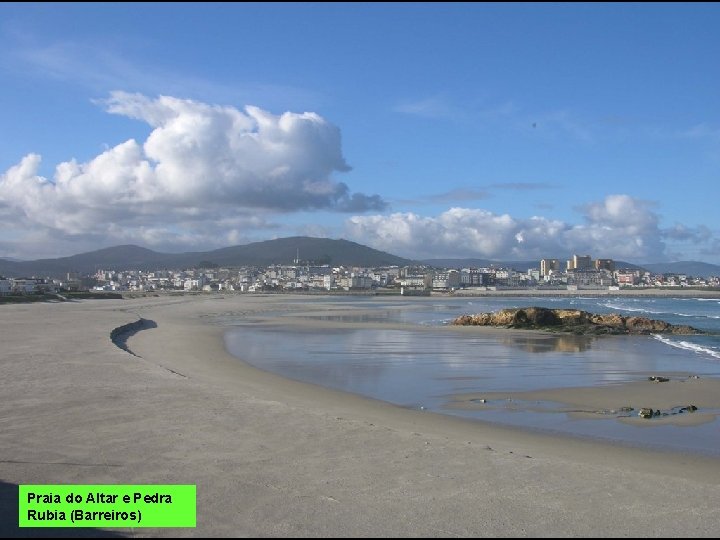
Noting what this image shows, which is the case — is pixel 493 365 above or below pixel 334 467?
below

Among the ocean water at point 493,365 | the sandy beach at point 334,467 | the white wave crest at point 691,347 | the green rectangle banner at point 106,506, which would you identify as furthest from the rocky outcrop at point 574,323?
the green rectangle banner at point 106,506

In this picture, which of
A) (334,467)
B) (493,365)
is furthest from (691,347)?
(334,467)

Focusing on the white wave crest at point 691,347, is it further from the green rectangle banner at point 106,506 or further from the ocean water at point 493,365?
the green rectangle banner at point 106,506

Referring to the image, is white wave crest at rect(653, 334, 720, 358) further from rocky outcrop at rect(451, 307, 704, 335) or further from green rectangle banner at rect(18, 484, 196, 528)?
green rectangle banner at rect(18, 484, 196, 528)

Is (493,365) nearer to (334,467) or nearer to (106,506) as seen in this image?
(334,467)

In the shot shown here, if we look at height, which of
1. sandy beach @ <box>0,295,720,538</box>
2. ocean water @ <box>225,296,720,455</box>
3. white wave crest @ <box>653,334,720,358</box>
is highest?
sandy beach @ <box>0,295,720,538</box>

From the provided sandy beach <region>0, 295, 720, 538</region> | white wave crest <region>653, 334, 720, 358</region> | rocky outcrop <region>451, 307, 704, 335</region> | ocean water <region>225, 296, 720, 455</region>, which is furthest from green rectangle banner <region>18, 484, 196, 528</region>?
rocky outcrop <region>451, 307, 704, 335</region>

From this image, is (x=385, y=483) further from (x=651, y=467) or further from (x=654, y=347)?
(x=654, y=347)
